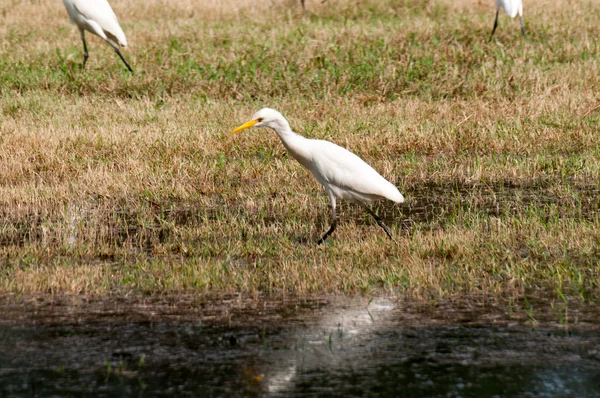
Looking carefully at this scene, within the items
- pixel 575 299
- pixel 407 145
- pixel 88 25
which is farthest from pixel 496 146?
pixel 88 25

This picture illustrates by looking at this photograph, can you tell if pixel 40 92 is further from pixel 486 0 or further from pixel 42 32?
pixel 486 0

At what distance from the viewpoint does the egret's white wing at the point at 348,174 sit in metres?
6.27

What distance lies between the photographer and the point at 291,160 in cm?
878

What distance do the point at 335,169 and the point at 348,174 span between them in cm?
10

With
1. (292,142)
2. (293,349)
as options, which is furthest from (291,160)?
(293,349)

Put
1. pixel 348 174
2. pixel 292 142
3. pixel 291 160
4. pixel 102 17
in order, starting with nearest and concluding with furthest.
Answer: pixel 348 174, pixel 292 142, pixel 291 160, pixel 102 17

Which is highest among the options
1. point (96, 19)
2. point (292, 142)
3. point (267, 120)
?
point (96, 19)

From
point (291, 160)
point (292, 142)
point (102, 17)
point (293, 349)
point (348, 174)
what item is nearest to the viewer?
point (293, 349)

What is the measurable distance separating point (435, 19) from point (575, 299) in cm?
1143

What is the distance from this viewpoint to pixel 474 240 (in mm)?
6035

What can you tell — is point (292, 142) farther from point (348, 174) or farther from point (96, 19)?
Answer: point (96, 19)

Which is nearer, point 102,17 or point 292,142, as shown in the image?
point 292,142

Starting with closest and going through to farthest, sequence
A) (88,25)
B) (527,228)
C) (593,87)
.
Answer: (527,228) < (593,87) < (88,25)

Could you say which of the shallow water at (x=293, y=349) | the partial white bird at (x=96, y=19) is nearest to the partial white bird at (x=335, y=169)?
the shallow water at (x=293, y=349)
